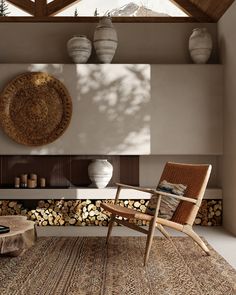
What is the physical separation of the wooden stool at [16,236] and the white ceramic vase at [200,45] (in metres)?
3.36

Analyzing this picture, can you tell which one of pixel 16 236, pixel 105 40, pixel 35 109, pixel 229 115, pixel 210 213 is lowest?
pixel 210 213

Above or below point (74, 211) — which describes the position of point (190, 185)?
above

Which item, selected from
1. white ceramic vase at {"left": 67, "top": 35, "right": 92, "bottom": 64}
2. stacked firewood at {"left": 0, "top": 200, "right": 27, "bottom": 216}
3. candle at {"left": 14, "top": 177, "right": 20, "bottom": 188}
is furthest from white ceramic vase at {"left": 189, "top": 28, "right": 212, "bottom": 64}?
stacked firewood at {"left": 0, "top": 200, "right": 27, "bottom": 216}

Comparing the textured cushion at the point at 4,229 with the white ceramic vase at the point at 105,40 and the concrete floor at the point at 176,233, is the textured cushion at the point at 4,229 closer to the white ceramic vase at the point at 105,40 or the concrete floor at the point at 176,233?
the concrete floor at the point at 176,233

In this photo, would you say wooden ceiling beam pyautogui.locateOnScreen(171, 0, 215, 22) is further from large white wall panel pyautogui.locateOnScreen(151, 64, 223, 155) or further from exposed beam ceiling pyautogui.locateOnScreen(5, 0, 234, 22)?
large white wall panel pyautogui.locateOnScreen(151, 64, 223, 155)

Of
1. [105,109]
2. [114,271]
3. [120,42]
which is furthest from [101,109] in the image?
[114,271]

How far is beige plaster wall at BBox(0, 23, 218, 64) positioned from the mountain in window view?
15 centimetres

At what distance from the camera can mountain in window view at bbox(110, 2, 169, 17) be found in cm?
646

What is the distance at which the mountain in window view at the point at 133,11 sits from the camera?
6.46 m

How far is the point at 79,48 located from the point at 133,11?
3.53ft

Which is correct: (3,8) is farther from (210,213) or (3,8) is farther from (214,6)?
(210,213)

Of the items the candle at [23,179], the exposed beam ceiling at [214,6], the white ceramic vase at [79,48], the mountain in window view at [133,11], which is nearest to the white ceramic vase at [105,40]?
the white ceramic vase at [79,48]

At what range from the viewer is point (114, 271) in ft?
12.3

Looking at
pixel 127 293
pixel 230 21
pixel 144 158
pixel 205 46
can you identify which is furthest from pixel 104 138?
pixel 127 293
